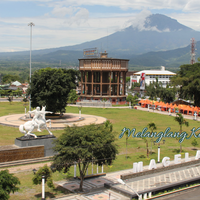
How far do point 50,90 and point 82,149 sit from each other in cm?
3693

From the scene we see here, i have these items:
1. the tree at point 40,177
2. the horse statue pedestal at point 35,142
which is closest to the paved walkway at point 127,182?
the tree at point 40,177

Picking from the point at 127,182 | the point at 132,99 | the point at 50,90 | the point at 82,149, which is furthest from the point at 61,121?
the point at 132,99

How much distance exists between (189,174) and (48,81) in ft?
125

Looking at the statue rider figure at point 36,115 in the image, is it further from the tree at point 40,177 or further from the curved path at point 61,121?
the curved path at point 61,121

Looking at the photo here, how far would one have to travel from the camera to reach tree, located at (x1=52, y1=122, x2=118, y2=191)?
1054 inches

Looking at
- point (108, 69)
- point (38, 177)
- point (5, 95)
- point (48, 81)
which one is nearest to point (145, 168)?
point (38, 177)

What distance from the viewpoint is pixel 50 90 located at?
62.0m

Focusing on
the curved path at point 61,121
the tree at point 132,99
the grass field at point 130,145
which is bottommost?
the grass field at point 130,145

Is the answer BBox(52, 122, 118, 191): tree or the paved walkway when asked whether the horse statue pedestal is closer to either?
the paved walkway

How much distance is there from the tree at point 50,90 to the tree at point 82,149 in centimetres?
3329

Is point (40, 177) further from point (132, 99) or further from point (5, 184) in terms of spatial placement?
point (132, 99)

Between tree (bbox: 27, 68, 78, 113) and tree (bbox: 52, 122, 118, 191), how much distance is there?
33288mm

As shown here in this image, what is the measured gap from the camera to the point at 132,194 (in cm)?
2616

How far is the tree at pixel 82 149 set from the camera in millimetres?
26766
